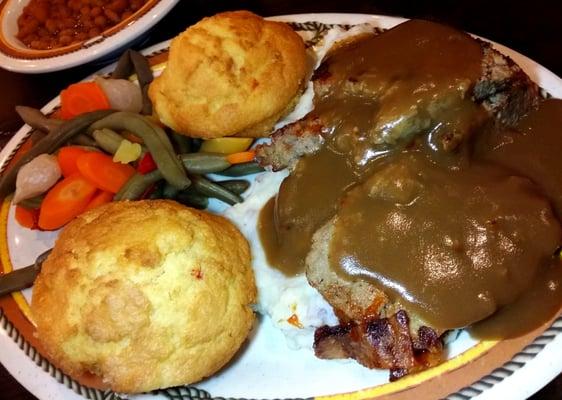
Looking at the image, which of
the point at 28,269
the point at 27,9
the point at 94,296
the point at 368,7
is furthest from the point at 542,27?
the point at 27,9

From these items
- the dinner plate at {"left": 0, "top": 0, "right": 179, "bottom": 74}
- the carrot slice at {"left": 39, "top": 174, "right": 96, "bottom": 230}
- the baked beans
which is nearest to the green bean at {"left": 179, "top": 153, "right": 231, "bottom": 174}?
the carrot slice at {"left": 39, "top": 174, "right": 96, "bottom": 230}

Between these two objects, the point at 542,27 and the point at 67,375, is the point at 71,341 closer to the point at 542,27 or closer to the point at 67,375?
the point at 67,375

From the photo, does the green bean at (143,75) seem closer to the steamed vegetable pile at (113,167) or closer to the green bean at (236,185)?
the steamed vegetable pile at (113,167)

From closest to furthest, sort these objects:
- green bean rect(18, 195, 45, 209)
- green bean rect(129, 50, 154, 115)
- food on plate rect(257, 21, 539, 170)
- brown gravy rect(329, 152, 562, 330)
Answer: brown gravy rect(329, 152, 562, 330)
food on plate rect(257, 21, 539, 170)
green bean rect(18, 195, 45, 209)
green bean rect(129, 50, 154, 115)

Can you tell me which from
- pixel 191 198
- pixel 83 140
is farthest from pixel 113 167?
pixel 191 198

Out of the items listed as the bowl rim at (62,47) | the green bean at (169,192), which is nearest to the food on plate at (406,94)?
the green bean at (169,192)

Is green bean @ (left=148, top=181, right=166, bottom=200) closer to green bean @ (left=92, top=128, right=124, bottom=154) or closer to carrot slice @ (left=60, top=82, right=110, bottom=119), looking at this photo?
green bean @ (left=92, top=128, right=124, bottom=154)
